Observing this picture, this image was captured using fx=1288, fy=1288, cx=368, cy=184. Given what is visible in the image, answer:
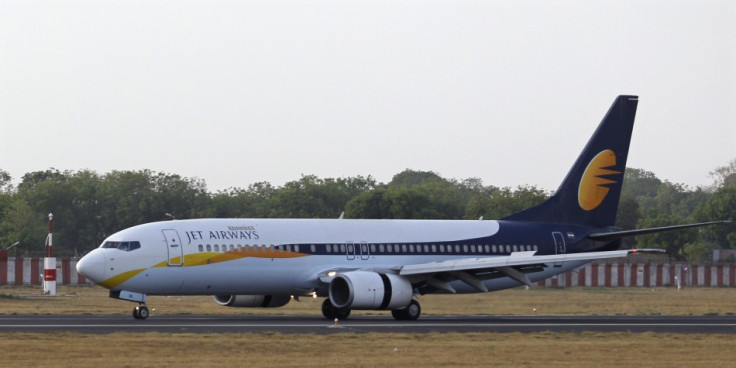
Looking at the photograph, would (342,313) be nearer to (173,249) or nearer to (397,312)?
(397,312)

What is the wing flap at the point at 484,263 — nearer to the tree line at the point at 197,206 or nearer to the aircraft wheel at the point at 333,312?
the aircraft wheel at the point at 333,312

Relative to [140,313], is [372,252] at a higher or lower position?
higher

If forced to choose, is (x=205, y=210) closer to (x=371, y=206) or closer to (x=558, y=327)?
(x=371, y=206)

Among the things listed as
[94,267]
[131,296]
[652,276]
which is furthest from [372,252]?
[652,276]

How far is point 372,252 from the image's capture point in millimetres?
46938

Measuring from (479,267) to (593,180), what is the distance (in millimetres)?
9717

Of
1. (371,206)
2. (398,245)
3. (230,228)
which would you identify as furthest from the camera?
(371,206)

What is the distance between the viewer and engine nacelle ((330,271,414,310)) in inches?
1713

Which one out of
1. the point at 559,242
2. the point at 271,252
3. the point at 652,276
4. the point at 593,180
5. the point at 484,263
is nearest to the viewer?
the point at 271,252

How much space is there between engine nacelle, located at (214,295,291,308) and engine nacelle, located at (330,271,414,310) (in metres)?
3.28

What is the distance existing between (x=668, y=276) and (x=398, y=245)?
147ft

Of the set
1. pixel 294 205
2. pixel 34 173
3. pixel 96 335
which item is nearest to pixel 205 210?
pixel 294 205

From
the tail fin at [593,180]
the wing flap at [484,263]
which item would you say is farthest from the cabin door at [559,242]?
the wing flap at [484,263]

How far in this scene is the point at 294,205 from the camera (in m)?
122
